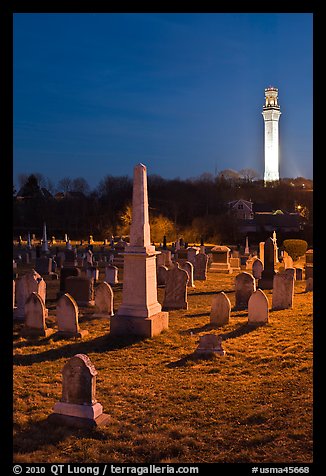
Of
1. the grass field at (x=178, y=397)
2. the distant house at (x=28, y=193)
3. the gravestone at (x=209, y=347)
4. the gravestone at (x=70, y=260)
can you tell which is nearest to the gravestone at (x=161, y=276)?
the gravestone at (x=70, y=260)

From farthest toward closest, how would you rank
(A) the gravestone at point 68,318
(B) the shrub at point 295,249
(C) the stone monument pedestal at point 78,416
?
(B) the shrub at point 295,249, (A) the gravestone at point 68,318, (C) the stone monument pedestal at point 78,416

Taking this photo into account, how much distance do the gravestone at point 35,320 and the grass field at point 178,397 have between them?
11.1 inches

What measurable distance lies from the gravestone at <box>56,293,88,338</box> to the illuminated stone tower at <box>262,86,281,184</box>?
105446mm

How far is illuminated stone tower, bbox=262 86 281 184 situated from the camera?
115m

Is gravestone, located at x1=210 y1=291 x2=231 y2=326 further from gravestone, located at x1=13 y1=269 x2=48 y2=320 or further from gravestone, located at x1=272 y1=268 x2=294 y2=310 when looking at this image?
gravestone, located at x1=13 y1=269 x2=48 y2=320

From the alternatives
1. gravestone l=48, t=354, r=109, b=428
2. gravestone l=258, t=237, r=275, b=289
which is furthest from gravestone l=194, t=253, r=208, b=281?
gravestone l=48, t=354, r=109, b=428

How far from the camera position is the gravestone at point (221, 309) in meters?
11.3

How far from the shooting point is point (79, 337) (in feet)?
33.1

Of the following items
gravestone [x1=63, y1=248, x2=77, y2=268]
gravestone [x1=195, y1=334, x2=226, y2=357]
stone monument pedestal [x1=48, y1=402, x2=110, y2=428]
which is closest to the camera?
stone monument pedestal [x1=48, y1=402, x2=110, y2=428]

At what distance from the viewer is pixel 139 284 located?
10.5m

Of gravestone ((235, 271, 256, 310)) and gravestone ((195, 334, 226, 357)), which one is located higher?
gravestone ((235, 271, 256, 310))

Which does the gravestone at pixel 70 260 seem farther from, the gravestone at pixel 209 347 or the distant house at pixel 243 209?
the distant house at pixel 243 209
